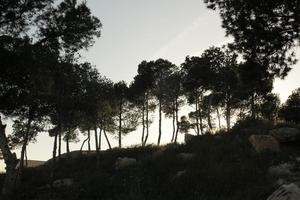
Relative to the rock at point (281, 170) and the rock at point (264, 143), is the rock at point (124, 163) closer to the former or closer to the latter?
the rock at point (264, 143)

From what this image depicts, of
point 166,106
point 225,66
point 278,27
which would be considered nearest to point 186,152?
point 278,27

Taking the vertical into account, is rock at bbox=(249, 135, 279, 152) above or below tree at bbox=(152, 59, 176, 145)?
below

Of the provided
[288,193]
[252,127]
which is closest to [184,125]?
[252,127]

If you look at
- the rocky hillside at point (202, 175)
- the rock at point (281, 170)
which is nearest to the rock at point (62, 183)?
the rocky hillside at point (202, 175)

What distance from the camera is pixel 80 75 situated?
141 ft

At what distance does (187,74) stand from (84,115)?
1732cm

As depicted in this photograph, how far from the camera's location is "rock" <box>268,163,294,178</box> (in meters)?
23.5

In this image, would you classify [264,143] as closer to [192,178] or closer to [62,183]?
[192,178]

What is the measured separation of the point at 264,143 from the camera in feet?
102

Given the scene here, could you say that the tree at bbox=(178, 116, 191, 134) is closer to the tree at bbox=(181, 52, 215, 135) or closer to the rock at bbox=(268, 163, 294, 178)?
the tree at bbox=(181, 52, 215, 135)

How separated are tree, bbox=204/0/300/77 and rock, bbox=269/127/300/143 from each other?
10.8 metres

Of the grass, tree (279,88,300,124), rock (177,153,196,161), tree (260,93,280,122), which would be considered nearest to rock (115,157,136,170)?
the grass

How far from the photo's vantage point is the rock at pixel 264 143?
3045cm

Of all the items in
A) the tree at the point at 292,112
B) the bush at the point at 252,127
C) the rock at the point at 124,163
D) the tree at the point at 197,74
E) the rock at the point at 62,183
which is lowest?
the rock at the point at 62,183
